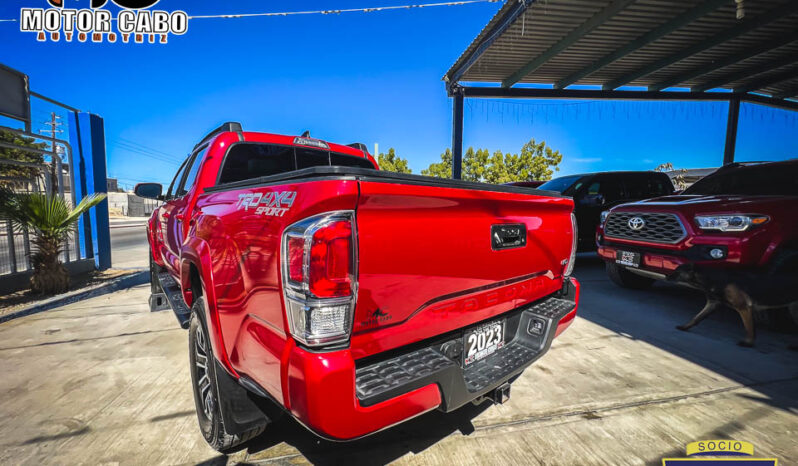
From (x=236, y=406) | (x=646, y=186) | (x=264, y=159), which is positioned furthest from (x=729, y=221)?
(x=236, y=406)

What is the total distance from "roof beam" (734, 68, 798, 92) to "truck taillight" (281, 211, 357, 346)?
16391 millimetres

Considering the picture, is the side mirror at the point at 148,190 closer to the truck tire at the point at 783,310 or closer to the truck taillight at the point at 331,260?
the truck taillight at the point at 331,260

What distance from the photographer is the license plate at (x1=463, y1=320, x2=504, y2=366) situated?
181 cm

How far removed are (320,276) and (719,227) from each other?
4524 millimetres

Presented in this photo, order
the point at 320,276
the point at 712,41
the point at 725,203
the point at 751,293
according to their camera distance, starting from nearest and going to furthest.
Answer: the point at 320,276 < the point at 751,293 < the point at 725,203 < the point at 712,41

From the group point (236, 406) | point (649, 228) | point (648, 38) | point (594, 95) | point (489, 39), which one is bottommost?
point (236, 406)

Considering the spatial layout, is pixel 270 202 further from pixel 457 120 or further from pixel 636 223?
pixel 457 120

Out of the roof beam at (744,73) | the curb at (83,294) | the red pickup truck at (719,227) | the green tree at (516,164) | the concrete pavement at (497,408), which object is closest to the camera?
the concrete pavement at (497,408)

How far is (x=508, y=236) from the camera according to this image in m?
1.93

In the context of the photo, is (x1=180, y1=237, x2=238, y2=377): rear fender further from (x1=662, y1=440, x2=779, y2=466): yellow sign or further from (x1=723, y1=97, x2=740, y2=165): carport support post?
(x1=723, y1=97, x2=740, y2=165): carport support post

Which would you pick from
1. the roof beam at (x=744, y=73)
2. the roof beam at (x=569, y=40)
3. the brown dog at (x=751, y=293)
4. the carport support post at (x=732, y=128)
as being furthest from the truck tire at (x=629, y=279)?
the carport support post at (x=732, y=128)

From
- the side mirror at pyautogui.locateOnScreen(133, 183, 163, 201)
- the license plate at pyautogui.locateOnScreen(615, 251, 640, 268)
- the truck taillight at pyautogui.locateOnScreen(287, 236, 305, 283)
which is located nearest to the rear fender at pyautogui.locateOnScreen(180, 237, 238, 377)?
the truck taillight at pyautogui.locateOnScreen(287, 236, 305, 283)

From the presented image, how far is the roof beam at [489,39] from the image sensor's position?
22.5 ft

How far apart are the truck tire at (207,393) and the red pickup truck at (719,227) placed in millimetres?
4549
